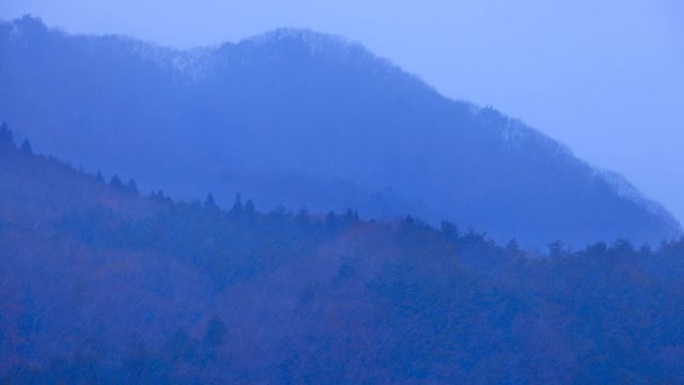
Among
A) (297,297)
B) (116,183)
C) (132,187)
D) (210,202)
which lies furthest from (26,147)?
(297,297)

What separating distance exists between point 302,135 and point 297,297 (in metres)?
3.88

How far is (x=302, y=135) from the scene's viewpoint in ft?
50.2

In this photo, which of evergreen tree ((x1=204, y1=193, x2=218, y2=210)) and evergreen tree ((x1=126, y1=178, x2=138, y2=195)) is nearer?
evergreen tree ((x1=204, y1=193, x2=218, y2=210))

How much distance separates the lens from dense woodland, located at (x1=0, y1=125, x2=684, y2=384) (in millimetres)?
11047

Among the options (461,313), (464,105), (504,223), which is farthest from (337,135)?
(461,313)

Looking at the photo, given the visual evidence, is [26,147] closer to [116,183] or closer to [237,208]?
[116,183]

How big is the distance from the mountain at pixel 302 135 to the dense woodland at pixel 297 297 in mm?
691

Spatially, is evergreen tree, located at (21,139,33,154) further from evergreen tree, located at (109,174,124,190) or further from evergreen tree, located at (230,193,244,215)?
evergreen tree, located at (230,193,244,215)

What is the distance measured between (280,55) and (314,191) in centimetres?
290

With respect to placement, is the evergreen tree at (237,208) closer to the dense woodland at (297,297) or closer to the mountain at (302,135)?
the dense woodland at (297,297)

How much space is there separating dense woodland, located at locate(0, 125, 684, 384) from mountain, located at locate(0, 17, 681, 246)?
2.27ft

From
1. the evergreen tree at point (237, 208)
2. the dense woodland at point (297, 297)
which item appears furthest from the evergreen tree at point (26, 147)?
the evergreen tree at point (237, 208)

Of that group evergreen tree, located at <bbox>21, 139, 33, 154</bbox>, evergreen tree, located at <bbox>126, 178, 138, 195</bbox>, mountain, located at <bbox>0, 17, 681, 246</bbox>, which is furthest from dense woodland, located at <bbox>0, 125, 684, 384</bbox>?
mountain, located at <bbox>0, 17, 681, 246</bbox>

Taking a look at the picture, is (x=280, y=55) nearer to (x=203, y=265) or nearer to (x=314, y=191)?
(x=314, y=191)
